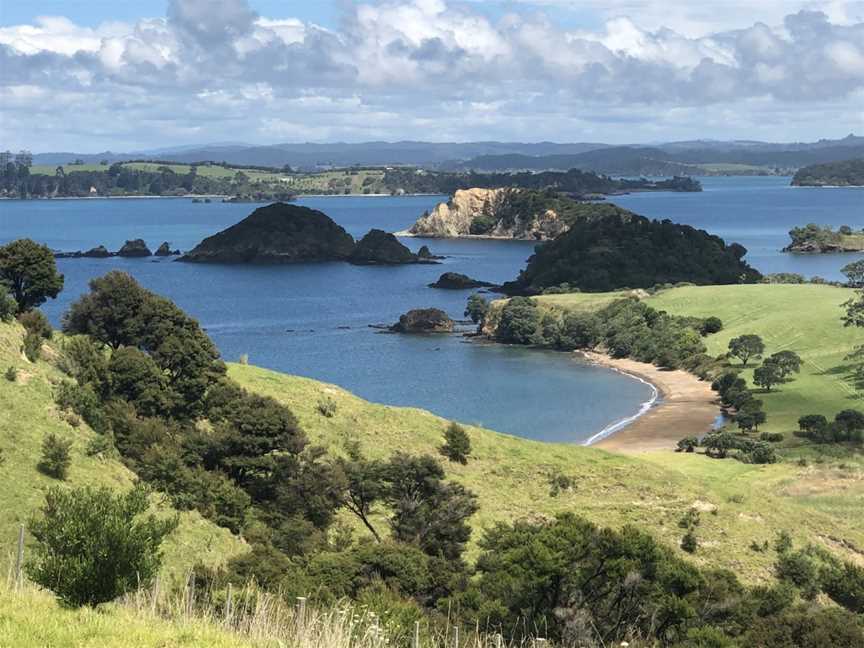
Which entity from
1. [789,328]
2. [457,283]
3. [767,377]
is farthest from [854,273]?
[457,283]

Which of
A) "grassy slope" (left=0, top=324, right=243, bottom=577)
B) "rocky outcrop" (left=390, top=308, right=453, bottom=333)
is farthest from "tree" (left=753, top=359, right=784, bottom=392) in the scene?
"grassy slope" (left=0, top=324, right=243, bottom=577)

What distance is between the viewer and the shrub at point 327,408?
4644cm

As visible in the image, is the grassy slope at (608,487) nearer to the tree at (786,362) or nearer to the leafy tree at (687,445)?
the leafy tree at (687,445)

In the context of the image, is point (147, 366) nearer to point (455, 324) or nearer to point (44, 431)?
point (44, 431)

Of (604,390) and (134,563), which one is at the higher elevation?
(134,563)

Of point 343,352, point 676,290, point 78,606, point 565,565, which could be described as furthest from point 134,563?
point 676,290

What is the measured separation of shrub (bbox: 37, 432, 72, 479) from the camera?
30.2 meters

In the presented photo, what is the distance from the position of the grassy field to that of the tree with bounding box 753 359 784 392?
0.70 meters

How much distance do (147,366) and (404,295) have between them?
117082 mm

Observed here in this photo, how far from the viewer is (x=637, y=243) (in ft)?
543

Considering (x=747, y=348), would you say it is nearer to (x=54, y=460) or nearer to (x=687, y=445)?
(x=687, y=445)

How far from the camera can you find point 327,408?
46625 millimetres

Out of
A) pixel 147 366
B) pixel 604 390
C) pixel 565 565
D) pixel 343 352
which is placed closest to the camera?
pixel 565 565

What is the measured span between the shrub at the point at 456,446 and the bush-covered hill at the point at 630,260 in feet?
345
